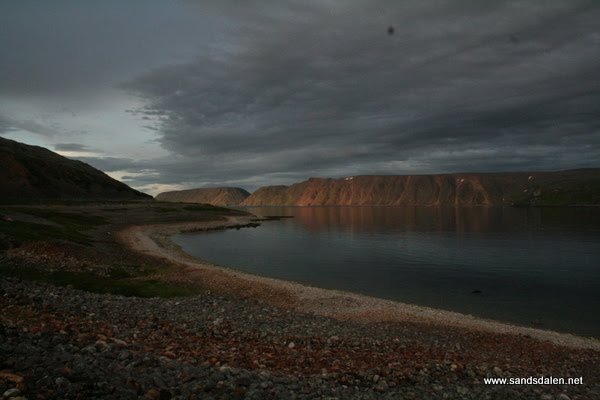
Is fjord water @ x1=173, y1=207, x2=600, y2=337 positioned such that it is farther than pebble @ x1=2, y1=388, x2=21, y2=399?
Yes

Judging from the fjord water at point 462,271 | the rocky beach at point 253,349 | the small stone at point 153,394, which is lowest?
the fjord water at point 462,271

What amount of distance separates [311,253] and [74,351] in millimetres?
51097

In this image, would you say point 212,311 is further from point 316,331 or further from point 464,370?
point 464,370

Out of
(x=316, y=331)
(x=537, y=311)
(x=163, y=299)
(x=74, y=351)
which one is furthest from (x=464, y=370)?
(x=537, y=311)

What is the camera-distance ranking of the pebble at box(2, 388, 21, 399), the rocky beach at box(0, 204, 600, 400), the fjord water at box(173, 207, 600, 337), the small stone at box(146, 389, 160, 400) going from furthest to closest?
1. the fjord water at box(173, 207, 600, 337)
2. the rocky beach at box(0, 204, 600, 400)
3. the small stone at box(146, 389, 160, 400)
4. the pebble at box(2, 388, 21, 399)

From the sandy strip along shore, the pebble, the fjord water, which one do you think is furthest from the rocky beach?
the fjord water

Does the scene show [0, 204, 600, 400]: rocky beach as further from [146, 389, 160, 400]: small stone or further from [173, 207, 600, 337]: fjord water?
[173, 207, 600, 337]: fjord water

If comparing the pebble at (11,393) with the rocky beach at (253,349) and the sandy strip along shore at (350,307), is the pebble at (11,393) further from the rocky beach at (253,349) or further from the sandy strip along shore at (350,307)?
the sandy strip along shore at (350,307)

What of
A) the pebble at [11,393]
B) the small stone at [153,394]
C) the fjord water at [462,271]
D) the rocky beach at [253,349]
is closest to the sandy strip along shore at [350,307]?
the rocky beach at [253,349]

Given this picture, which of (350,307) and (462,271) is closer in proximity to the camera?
(350,307)

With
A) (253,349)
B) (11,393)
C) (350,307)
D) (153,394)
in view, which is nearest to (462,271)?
(350,307)

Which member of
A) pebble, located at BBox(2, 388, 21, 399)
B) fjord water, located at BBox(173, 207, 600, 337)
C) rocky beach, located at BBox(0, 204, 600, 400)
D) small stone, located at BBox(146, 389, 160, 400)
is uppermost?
pebble, located at BBox(2, 388, 21, 399)

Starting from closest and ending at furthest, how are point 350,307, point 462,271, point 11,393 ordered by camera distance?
point 11,393 < point 350,307 < point 462,271

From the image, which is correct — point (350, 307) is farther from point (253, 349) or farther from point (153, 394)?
point (153, 394)
